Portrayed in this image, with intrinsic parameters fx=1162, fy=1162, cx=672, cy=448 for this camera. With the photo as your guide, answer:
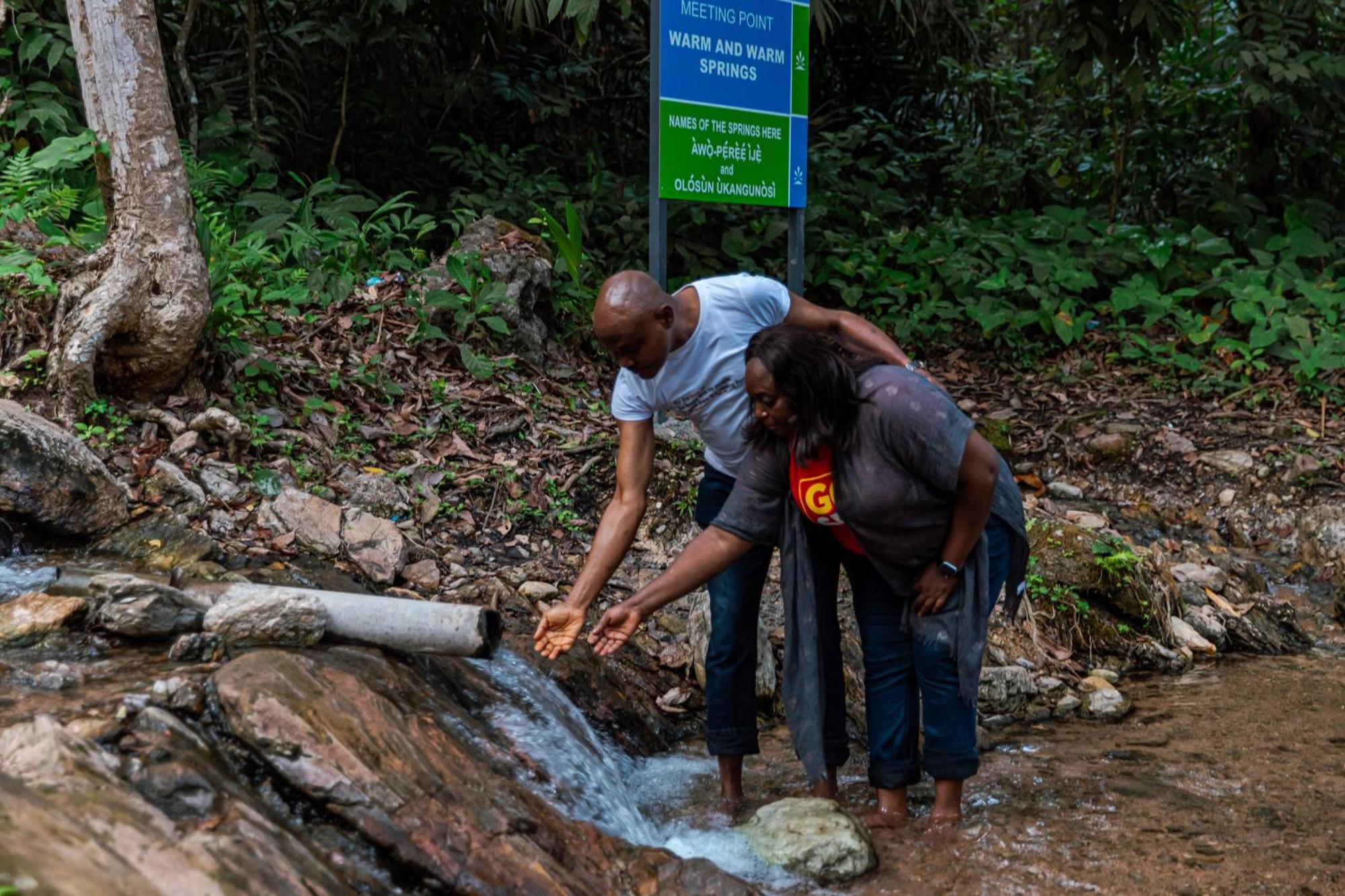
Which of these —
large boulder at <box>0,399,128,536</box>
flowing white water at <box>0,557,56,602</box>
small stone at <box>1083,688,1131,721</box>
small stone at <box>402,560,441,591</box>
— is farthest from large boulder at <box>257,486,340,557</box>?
small stone at <box>1083,688,1131,721</box>

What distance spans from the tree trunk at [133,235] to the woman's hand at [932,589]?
326 cm

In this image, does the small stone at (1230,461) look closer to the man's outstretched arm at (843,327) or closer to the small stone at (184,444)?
the man's outstretched arm at (843,327)

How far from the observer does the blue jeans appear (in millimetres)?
3553

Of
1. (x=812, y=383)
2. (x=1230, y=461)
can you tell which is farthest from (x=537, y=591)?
(x=1230, y=461)

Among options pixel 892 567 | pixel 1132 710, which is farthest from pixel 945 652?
pixel 1132 710

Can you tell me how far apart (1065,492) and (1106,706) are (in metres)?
2.51

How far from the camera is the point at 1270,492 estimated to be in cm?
686

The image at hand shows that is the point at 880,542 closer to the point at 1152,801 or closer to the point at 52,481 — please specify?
the point at 1152,801

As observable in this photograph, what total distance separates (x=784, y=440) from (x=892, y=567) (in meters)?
0.46

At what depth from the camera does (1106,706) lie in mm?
4750

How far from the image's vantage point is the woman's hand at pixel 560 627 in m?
3.17

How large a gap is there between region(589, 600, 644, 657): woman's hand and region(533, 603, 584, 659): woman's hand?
6 centimetres

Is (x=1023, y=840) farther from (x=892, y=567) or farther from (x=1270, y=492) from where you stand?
(x=1270, y=492)

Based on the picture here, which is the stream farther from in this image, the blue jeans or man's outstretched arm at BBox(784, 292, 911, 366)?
man's outstretched arm at BBox(784, 292, 911, 366)
